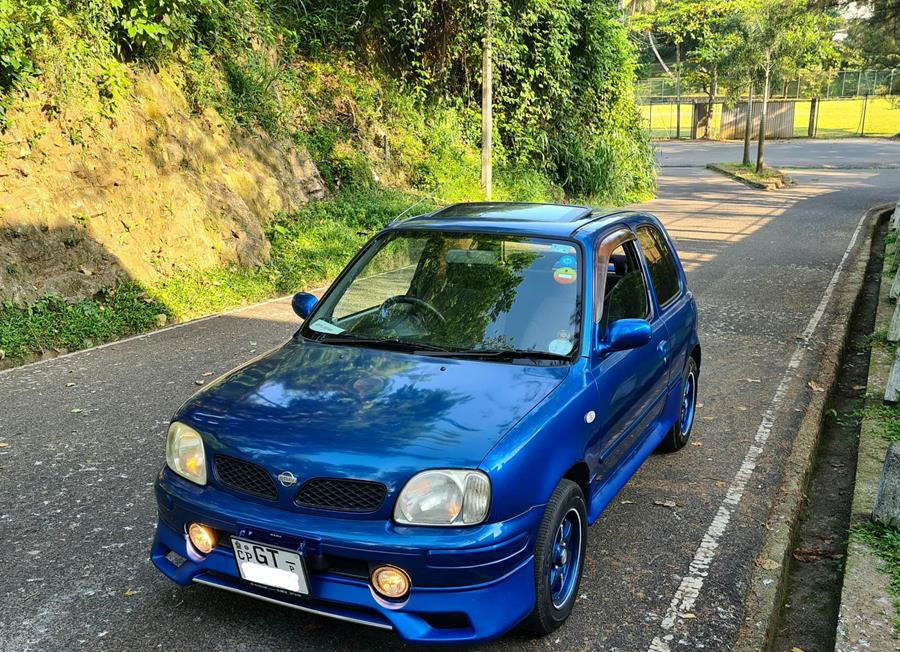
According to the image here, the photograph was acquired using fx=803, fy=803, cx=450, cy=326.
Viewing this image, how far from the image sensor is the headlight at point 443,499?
2.83 metres

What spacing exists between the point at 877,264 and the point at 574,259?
10363 mm

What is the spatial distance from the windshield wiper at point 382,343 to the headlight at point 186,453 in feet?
2.96

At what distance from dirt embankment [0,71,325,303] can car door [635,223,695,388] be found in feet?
19.4

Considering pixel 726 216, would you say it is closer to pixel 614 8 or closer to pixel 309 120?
pixel 614 8

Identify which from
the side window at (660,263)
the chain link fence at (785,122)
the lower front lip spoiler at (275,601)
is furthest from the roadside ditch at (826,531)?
the chain link fence at (785,122)

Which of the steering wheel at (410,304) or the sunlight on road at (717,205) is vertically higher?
the steering wheel at (410,304)

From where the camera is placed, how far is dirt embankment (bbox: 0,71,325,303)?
8047 mm

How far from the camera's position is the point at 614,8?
2009 cm

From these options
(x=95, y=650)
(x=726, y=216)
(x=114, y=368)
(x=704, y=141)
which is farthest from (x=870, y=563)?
(x=704, y=141)

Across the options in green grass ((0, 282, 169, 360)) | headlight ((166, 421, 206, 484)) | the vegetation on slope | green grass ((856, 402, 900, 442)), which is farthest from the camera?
the vegetation on slope

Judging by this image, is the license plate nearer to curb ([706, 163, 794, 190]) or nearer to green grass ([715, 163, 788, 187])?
curb ([706, 163, 794, 190])

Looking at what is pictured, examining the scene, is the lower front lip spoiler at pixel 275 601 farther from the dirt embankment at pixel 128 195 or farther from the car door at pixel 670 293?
the dirt embankment at pixel 128 195

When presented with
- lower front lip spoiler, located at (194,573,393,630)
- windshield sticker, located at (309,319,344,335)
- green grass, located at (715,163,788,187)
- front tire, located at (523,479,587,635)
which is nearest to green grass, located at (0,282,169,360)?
windshield sticker, located at (309,319,344,335)

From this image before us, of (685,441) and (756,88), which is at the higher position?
(756,88)
